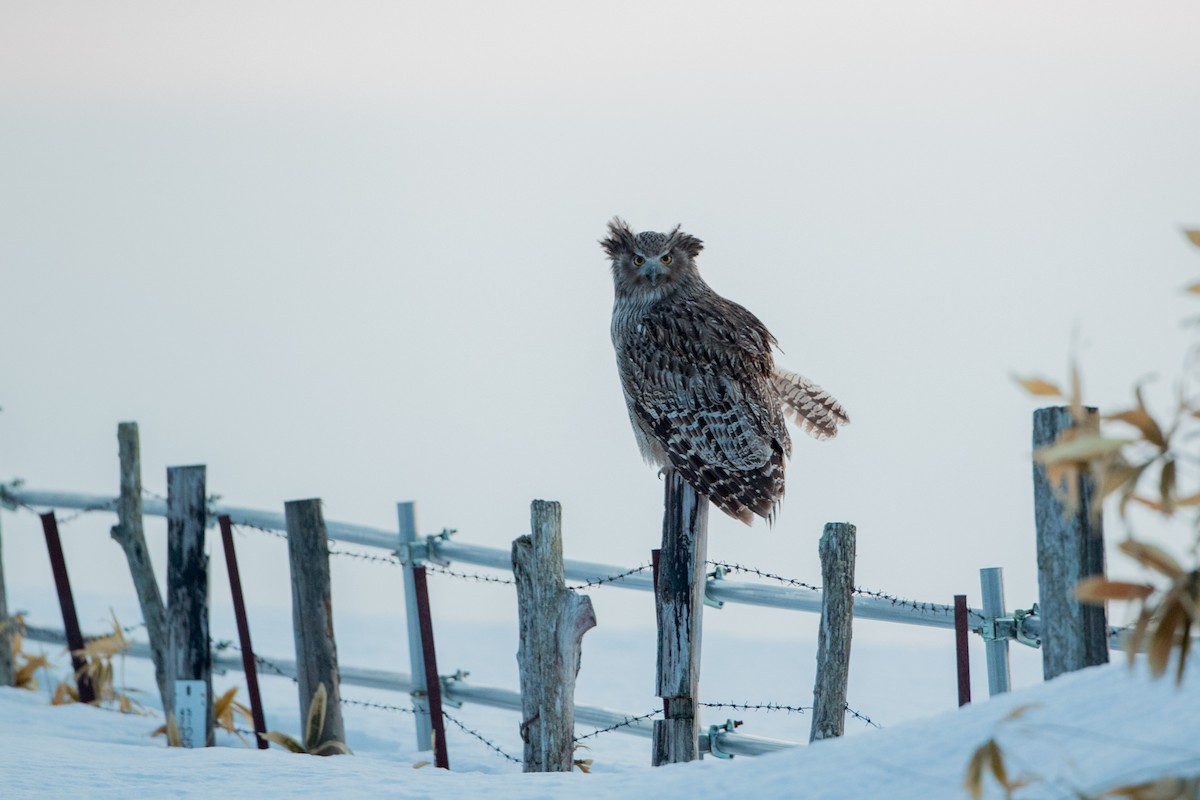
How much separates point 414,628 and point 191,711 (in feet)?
3.62

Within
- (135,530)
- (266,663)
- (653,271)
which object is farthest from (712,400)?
(135,530)

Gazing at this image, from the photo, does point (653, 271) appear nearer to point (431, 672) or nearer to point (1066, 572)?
point (431, 672)

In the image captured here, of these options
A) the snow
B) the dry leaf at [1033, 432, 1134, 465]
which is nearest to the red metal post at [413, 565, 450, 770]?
the snow

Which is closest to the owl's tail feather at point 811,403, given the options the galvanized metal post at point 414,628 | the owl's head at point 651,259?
the owl's head at point 651,259

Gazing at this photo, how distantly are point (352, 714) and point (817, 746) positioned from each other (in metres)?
6.26

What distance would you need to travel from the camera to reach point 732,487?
18.2 feet

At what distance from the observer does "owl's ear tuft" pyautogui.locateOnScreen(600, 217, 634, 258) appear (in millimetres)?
6273

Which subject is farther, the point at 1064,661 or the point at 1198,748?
the point at 1064,661

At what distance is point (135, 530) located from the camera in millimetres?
7793

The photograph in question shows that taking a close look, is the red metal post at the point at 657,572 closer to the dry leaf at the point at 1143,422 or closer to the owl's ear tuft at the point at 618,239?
the owl's ear tuft at the point at 618,239

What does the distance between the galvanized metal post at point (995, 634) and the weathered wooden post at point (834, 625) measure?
50cm

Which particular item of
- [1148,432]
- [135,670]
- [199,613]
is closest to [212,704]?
[199,613]

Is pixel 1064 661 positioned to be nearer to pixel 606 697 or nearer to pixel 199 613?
pixel 199 613

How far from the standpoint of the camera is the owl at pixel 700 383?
563 centimetres
